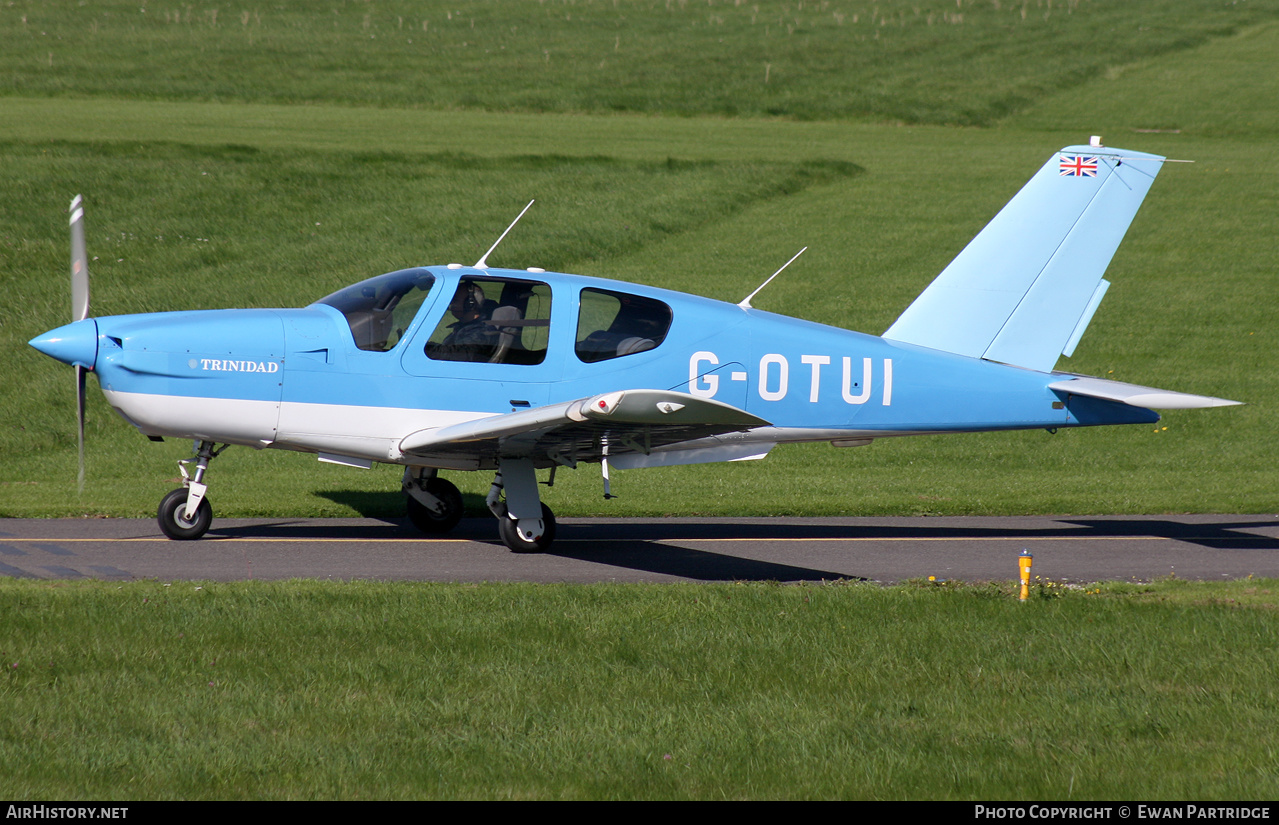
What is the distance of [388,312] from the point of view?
9.54 m

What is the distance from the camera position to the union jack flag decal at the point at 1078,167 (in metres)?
11.0

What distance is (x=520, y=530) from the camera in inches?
388

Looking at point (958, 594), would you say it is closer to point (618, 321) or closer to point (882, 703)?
point (882, 703)

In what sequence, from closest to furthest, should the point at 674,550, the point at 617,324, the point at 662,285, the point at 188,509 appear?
the point at 188,509, the point at 617,324, the point at 674,550, the point at 662,285

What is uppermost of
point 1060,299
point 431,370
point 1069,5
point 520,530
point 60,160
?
point 1069,5

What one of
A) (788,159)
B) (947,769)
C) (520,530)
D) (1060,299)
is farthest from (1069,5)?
(947,769)

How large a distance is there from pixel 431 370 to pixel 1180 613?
19.2 ft

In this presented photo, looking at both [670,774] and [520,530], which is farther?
[520,530]

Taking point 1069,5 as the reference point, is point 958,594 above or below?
below

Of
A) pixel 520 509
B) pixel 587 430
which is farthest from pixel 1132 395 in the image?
pixel 520 509

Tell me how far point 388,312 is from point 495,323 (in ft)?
2.88

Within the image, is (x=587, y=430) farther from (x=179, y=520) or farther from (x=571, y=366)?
(x=179, y=520)

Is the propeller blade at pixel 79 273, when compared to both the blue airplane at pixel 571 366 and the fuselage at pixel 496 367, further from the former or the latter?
the fuselage at pixel 496 367

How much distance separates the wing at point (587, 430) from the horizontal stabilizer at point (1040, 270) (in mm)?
2266
